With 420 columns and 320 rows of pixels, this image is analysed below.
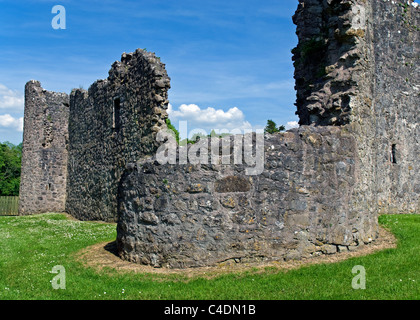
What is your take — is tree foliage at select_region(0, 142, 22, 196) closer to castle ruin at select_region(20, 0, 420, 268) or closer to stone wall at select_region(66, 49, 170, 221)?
stone wall at select_region(66, 49, 170, 221)

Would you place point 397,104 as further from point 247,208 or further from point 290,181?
point 247,208

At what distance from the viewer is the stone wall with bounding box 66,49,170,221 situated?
13.3 m

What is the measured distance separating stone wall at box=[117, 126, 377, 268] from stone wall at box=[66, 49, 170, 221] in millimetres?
5733

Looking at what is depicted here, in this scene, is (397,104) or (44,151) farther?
(44,151)

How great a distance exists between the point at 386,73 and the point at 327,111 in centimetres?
1004

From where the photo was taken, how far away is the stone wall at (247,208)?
24.3 ft

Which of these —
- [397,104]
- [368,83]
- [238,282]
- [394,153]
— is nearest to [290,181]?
[238,282]

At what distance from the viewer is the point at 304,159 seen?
25.7 feet

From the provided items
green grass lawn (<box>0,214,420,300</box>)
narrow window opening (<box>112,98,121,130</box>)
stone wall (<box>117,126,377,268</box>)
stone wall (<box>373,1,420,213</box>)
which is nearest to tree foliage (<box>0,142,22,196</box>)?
narrow window opening (<box>112,98,121,130</box>)

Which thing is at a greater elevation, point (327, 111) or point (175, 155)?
point (327, 111)

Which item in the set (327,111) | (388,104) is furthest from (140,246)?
(388,104)

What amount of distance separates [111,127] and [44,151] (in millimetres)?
9047

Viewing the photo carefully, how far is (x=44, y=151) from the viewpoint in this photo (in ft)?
78.4
